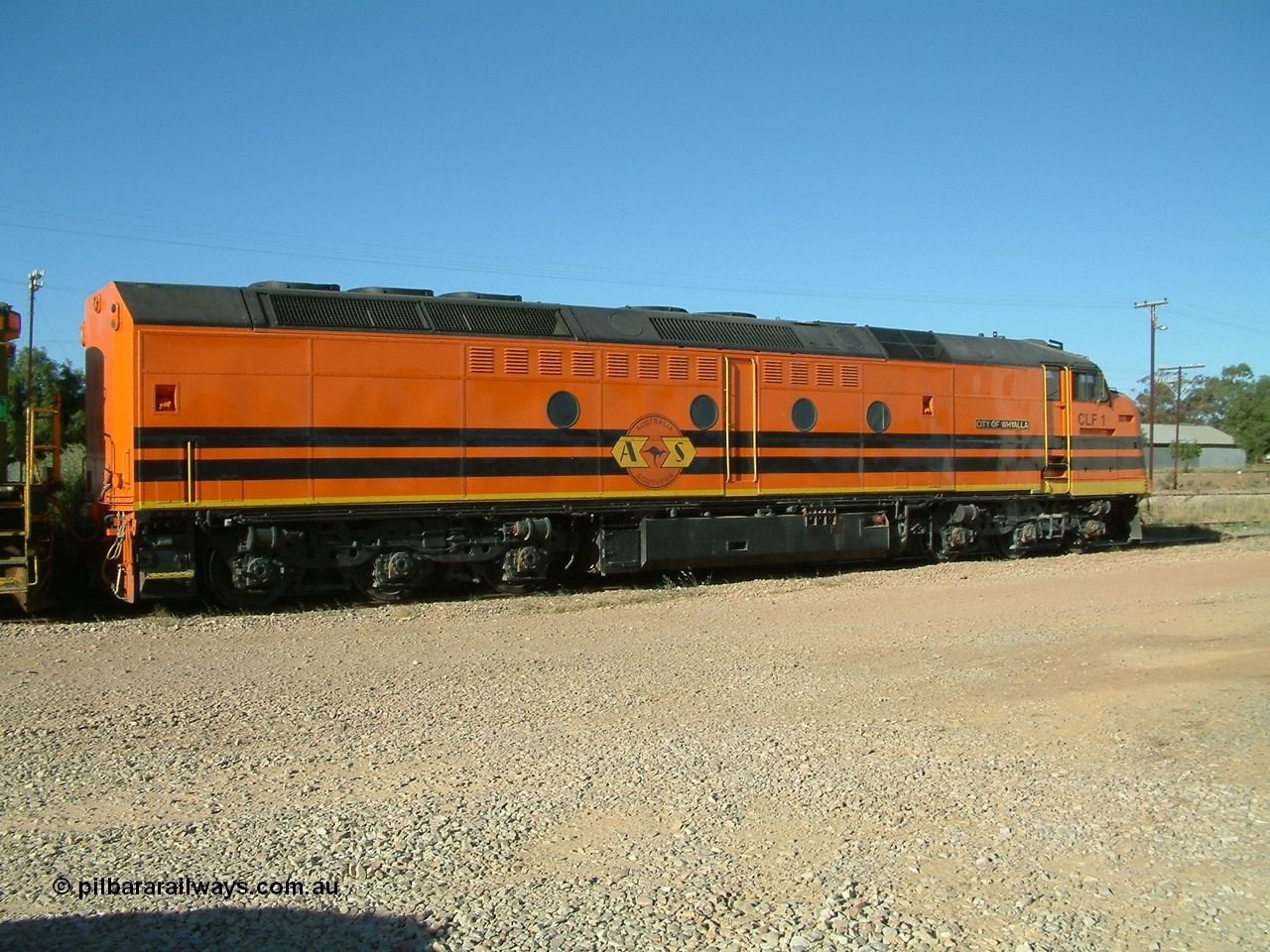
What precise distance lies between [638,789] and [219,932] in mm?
2256

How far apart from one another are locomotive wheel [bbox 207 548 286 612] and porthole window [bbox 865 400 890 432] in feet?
29.7

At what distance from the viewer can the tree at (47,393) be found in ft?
52.5

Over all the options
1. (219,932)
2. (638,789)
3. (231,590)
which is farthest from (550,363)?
(219,932)

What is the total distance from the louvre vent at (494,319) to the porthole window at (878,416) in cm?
527

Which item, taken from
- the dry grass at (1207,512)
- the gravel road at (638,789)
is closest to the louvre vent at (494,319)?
the gravel road at (638,789)

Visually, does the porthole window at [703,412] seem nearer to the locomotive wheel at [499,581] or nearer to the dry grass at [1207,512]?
the locomotive wheel at [499,581]

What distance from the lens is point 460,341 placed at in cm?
1289

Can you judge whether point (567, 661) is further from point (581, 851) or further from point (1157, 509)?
point (1157, 509)

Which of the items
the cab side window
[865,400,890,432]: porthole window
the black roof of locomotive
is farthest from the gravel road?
the cab side window

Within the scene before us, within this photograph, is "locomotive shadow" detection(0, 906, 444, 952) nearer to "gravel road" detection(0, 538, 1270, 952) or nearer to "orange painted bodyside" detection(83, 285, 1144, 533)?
"gravel road" detection(0, 538, 1270, 952)

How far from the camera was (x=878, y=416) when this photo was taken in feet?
53.1

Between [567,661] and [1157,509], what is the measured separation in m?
29.1

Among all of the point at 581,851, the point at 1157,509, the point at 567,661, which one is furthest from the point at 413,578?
the point at 1157,509

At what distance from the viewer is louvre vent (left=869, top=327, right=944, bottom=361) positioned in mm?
16594
